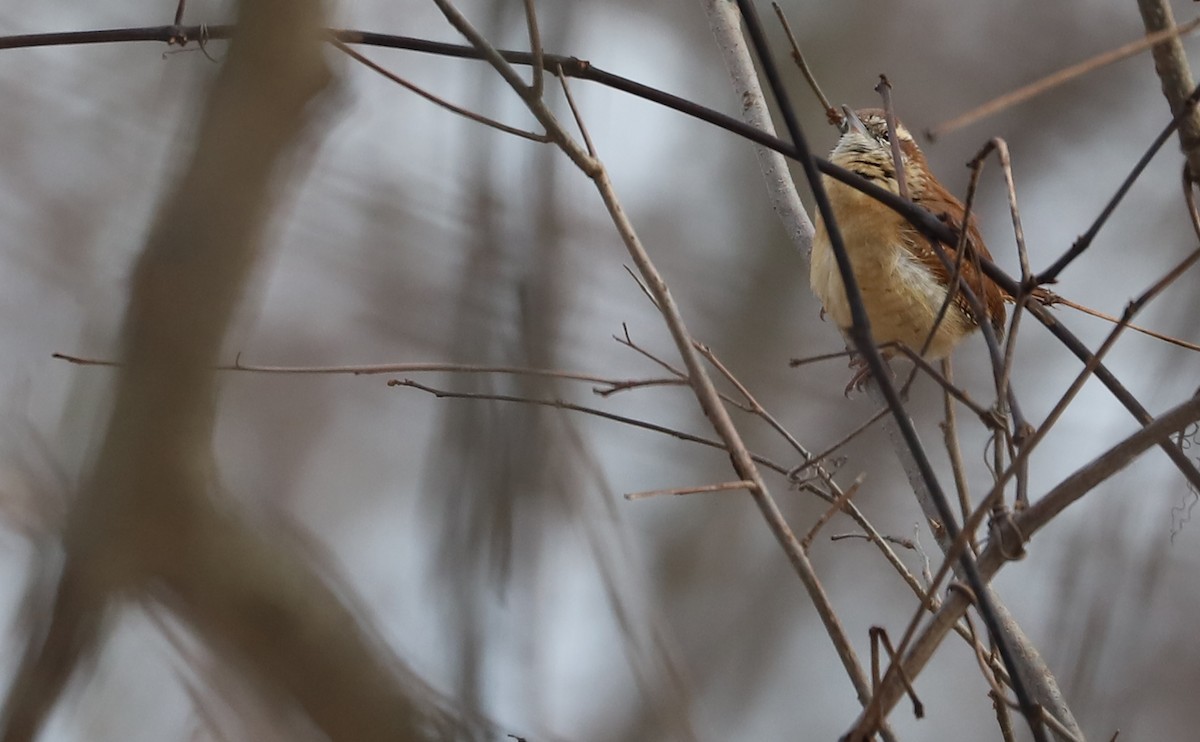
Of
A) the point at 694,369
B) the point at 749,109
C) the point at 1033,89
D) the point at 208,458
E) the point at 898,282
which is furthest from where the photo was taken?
the point at 898,282

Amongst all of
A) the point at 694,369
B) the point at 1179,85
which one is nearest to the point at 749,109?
the point at 1179,85

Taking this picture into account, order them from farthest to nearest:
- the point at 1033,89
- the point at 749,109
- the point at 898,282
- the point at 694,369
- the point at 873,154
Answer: the point at 873,154, the point at 898,282, the point at 749,109, the point at 694,369, the point at 1033,89

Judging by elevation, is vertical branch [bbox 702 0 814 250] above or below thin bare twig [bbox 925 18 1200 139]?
above

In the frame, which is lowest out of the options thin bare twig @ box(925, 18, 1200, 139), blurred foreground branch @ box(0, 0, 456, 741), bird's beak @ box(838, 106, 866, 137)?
blurred foreground branch @ box(0, 0, 456, 741)

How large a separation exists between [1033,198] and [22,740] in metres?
6.13

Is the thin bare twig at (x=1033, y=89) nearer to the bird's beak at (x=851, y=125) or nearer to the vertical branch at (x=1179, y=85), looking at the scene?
the vertical branch at (x=1179, y=85)

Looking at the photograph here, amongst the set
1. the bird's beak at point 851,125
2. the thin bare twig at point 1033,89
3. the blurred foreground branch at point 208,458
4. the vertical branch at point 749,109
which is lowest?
the blurred foreground branch at point 208,458

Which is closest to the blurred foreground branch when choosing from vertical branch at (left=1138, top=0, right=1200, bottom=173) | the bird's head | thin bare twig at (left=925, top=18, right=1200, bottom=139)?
thin bare twig at (left=925, top=18, right=1200, bottom=139)

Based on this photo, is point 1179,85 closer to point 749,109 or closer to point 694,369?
point 694,369

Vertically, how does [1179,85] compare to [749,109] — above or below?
below

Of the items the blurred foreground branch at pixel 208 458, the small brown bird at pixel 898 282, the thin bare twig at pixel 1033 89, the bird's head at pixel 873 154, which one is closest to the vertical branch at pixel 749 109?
the small brown bird at pixel 898 282

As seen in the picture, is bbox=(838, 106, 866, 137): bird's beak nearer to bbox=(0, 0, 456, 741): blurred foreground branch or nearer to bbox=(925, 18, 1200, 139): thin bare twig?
bbox=(925, 18, 1200, 139): thin bare twig

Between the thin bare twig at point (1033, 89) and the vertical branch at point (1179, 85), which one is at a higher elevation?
the vertical branch at point (1179, 85)

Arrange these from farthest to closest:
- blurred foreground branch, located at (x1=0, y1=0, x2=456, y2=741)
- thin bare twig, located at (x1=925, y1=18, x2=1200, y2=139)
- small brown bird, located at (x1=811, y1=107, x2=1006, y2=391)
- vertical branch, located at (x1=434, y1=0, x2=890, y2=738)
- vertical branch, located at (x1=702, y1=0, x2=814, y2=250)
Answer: small brown bird, located at (x1=811, y1=107, x2=1006, y2=391)
vertical branch, located at (x1=702, y1=0, x2=814, y2=250)
vertical branch, located at (x1=434, y1=0, x2=890, y2=738)
thin bare twig, located at (x1=925, y1=18, x2=1200, y2=139)
blurred foreground branch, located at (x1=0, y1=0, x2=456, y2=741)
